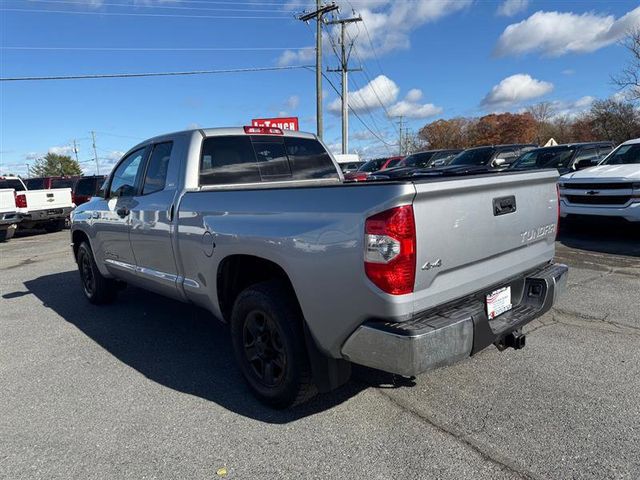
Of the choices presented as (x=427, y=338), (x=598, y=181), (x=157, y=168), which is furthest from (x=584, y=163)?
(x=427, y=338)

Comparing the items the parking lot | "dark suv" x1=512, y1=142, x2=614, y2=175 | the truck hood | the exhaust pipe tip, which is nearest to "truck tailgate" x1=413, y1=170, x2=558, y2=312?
the exhaust pipe tip

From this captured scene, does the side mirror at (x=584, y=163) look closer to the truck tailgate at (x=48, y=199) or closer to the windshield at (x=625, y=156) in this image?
the windshield at (x=625, y=156)

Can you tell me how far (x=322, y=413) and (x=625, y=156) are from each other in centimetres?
905

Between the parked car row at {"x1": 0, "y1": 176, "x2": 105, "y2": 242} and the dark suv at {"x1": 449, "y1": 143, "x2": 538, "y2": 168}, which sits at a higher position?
the dark suv at {"x1": 449, "y1": 143, "x2": 538, "y2": 168}

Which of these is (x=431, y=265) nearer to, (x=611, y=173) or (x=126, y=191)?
(x=126, y=191)

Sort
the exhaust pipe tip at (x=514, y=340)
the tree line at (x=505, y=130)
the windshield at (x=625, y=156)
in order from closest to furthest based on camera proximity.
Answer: the exhaust pipe tip at (x=514, y=340) < the windshield at (x=625, y=156) < the tree line at (x=505, y=130)

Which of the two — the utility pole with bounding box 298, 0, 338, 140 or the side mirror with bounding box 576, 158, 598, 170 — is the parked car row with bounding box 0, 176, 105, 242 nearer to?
the side mirror with bounding box 576, 158, 598, 170

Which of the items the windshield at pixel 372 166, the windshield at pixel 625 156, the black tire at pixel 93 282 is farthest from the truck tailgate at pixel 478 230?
the windshield at pixel 372 166

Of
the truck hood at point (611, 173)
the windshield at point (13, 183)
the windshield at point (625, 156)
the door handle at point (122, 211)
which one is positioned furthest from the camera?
the windshield at point (13, 183)

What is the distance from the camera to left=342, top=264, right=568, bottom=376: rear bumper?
2441 mm

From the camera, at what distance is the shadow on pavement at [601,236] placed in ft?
26.5

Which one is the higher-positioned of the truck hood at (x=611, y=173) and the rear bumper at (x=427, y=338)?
the truck hood at (x=611, y=173)

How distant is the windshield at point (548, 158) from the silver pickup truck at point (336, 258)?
9196mm

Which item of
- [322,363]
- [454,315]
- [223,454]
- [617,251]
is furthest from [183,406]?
[617,251]
